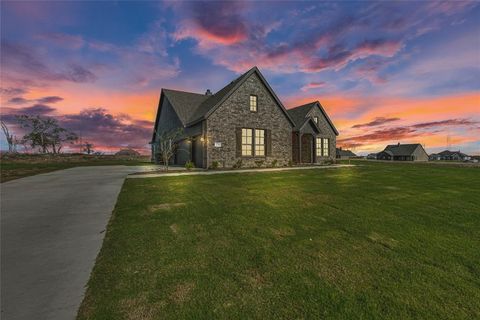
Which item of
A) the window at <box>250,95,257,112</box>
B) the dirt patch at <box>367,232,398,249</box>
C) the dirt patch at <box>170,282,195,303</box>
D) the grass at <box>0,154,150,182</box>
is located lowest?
the dirt patch at <box>170,282,195,303</box>

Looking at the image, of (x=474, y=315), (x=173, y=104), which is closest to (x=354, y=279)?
(x=474, y=315)

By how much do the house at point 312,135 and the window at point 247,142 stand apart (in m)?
6.09

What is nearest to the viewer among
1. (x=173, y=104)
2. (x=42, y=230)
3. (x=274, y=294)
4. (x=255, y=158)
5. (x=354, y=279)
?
(x=274, y=294)

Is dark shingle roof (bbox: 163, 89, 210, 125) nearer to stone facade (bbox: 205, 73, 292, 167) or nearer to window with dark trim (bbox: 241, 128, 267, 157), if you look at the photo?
stone facade (bbox: 205, 73, 292, 167)

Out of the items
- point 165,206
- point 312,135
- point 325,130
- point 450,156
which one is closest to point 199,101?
point 312,135

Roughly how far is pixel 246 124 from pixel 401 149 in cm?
9173

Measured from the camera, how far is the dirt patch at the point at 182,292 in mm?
2523

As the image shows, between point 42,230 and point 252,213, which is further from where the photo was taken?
point 252,213

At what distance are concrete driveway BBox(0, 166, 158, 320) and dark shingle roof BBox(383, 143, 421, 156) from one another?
101 meters

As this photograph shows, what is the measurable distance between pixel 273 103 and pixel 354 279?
1975 cm

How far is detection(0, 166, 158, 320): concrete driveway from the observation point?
2.52 meters

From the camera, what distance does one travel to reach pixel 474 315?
2.30m

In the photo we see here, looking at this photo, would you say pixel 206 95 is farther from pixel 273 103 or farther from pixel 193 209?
pixel 193 209

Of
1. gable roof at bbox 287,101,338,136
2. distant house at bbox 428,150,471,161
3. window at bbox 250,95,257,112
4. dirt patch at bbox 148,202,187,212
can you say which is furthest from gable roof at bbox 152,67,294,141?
distant house at bbox 428,150,471,161
